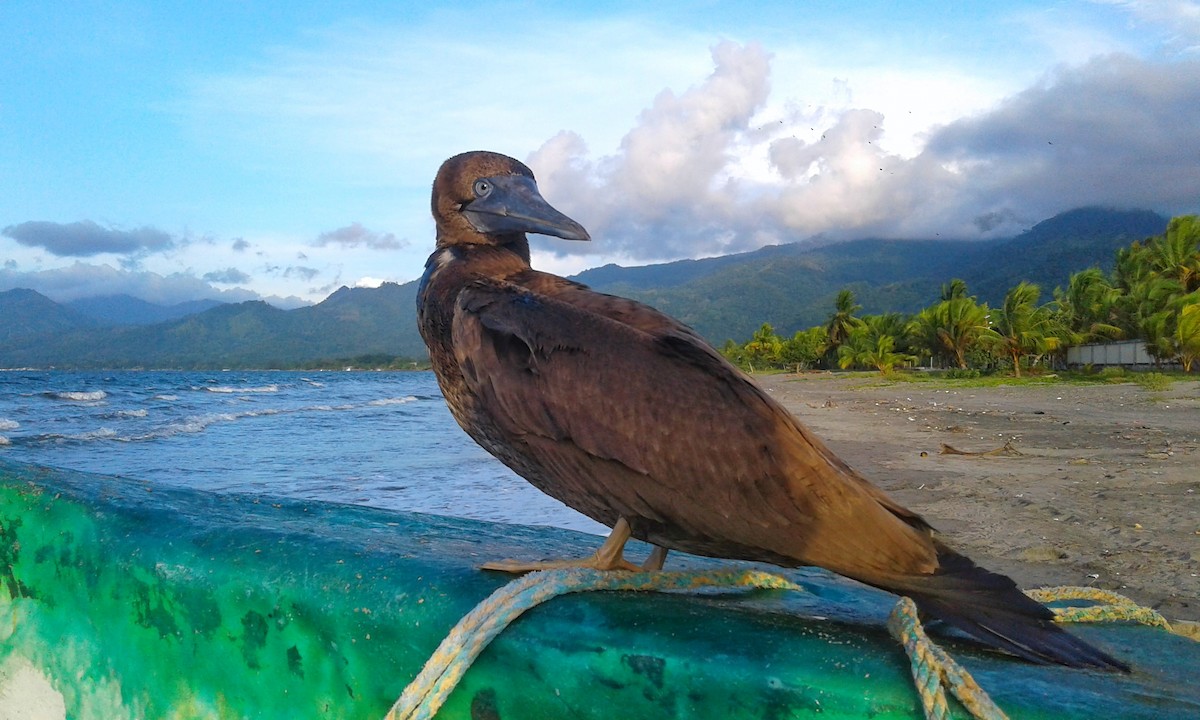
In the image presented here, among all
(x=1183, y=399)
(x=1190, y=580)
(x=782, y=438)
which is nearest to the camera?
(x=782, y=438)

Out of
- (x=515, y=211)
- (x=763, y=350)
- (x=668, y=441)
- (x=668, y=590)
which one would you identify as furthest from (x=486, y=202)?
(x=763, y=350)

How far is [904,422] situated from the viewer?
1880cm

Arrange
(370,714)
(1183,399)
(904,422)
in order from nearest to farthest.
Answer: (370,714) → (904,422) → (1183,399)

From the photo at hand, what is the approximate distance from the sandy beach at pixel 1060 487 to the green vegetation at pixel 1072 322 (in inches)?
603

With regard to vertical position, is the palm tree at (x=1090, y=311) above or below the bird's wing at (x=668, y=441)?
above

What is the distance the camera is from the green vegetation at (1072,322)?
119 feet

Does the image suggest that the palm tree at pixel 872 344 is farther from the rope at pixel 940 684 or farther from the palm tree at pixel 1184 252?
the rope at pixel 940 684

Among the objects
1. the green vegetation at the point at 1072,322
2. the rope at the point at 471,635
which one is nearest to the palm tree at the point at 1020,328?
the green vegetation at the point at 1072,322

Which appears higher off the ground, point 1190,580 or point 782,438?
point 782,438

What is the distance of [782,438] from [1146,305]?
151ft

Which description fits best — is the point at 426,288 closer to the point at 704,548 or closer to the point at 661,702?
the point at 704,548

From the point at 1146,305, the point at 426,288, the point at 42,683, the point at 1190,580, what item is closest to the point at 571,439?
the point at 426,288

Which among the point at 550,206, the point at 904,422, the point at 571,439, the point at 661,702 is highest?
the point at 550,206

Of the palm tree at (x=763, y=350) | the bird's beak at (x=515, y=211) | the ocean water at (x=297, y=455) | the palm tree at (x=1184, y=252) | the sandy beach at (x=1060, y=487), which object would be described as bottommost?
the ocean water at (x=297, y=455)
